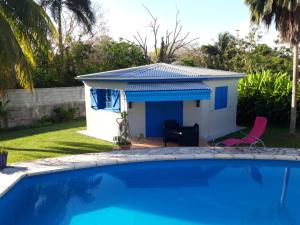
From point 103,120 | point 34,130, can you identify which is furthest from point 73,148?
point 34,130

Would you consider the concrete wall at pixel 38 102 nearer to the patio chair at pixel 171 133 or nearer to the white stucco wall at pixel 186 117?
the white stucco wall at pixel 186 117

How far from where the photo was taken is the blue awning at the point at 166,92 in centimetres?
2450

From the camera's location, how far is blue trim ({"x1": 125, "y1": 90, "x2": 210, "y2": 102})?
2447 cm

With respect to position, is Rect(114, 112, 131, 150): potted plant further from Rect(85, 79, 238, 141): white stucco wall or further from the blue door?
the blue door

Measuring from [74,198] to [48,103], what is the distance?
24136 millimetres

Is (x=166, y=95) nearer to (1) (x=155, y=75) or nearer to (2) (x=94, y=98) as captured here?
(1) (x=155, y=75)

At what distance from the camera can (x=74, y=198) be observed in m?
17.3

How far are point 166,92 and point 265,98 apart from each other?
13667mm

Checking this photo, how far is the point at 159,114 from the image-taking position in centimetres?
2803

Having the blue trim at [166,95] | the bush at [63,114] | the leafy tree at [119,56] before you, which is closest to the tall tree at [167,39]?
the leafy tree at [119,56]

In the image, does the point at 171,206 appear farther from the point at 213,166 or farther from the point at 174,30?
the point at 174,30

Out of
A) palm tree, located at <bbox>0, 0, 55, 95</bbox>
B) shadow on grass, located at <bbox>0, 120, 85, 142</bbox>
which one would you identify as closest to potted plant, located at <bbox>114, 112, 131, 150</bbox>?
palm tree, located at <bbox>0, 0, 55, 95</bbox>

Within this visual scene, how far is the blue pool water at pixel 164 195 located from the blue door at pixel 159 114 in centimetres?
691

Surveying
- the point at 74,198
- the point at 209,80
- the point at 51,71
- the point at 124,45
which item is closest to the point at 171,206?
the point at 74,198
